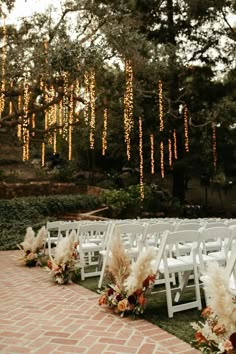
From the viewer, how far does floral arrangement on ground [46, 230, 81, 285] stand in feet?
18.4

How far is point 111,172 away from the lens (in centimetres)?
2061

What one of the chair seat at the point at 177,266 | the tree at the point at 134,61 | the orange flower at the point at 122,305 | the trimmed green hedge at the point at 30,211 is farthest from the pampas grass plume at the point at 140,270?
the tree at the point at 134,61

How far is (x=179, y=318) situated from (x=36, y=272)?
11.2ft

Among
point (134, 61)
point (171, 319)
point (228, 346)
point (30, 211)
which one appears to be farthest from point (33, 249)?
point (134, 61)

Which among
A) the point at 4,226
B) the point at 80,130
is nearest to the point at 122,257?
the point at 4,226

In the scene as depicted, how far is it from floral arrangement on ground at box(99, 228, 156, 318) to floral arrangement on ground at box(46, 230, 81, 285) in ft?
4.53

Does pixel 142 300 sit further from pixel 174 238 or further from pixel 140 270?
pixel 174 238

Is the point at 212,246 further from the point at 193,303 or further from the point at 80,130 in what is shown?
the point at 80,130

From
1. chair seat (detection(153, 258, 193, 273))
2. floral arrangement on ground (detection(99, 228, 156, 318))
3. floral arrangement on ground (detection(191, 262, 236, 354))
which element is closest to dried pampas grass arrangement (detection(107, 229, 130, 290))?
floral arrangement on ground (detection(99, 228, 156, 318))

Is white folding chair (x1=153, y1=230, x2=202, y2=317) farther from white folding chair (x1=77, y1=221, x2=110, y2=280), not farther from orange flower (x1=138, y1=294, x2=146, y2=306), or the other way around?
white folding chair (x1=77, y1=221, x2=110, y2=280)

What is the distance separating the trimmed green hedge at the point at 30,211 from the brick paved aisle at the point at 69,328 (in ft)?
18.4

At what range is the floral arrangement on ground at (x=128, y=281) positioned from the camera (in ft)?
13.1

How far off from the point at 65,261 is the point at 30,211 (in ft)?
26.7

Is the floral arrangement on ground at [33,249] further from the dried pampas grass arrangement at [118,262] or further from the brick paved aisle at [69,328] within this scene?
the dried pampas grass arrangement at [118,262]
